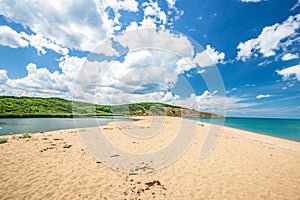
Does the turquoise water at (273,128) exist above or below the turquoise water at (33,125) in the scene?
above

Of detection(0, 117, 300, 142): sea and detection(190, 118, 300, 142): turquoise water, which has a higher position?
detection(190, 118, 300, 142): turquoise water

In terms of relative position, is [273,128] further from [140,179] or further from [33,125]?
[33,125]

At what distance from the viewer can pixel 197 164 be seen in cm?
745

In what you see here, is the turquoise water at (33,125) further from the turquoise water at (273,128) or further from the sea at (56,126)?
the turquoise water at (273,128)

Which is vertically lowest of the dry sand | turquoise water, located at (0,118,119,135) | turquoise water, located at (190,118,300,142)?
turquoise water, located at (0,118,119,135)

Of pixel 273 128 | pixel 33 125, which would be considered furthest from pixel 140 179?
pixel 273 128

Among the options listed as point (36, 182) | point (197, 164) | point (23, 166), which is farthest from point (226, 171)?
point (23, 166)

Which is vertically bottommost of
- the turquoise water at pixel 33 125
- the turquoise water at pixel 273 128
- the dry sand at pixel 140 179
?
the turquoise water at pixel 33 125

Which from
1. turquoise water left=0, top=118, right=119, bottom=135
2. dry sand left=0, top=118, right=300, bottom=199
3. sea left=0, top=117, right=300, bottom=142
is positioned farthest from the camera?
sea left=0, top=117, right=300, bottom=142

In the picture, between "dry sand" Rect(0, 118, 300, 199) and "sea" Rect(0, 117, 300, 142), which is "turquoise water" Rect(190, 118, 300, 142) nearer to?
"sea" Rect(0, 117, 300, 142)

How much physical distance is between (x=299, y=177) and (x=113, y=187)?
774cm

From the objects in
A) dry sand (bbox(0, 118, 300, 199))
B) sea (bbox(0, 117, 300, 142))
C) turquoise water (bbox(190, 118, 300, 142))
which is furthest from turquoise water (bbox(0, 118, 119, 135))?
turquoise water (bbox(190, 118, 300, 142))

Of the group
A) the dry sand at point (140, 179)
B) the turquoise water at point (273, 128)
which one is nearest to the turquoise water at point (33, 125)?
the dry sand at point (140, 179)

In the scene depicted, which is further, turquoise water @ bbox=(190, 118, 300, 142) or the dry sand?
turquoise water @ bbox=(190, 118, 300, 142)
